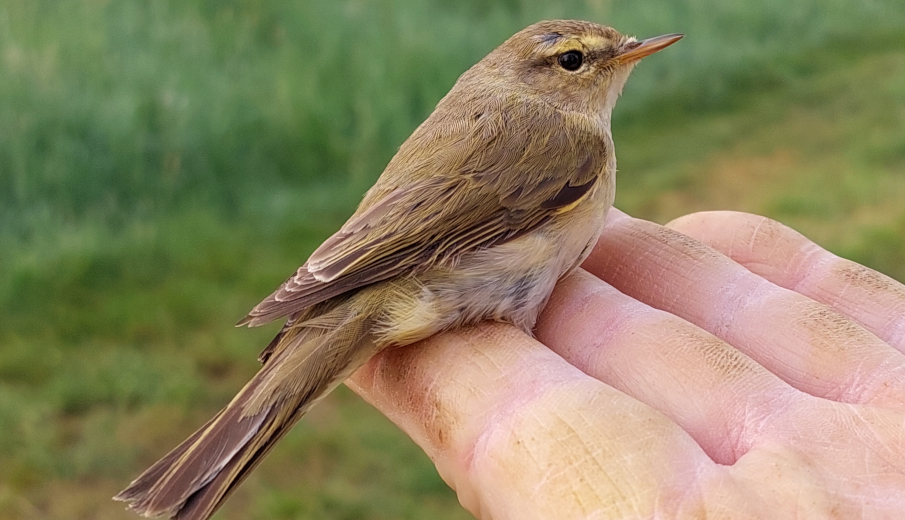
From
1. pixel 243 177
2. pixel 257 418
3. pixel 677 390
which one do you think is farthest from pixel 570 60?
pixel 243 177

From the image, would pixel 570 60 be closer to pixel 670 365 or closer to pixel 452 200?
pixel 452 200

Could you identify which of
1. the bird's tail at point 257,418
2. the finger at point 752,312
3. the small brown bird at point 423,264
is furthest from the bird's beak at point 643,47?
the bird's tail at point 257,418

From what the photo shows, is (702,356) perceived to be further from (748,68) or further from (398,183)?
(748,68)

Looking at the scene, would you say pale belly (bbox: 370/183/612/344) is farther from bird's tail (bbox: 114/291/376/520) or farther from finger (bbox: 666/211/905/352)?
finger (bbox: 666/211/905/352)

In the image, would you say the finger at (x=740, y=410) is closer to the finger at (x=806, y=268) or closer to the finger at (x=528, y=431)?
the finger at (x=528, y=431)

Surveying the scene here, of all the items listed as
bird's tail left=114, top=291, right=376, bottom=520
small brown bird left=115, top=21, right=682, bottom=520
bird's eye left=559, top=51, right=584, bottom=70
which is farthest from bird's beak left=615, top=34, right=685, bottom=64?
bird's tail left=114, top=291, right=376, bottom=520
